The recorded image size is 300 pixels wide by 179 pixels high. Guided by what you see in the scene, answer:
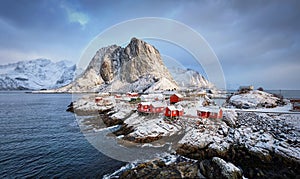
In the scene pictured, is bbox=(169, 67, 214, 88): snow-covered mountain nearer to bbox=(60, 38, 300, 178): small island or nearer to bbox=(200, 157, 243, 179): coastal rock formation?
bbox=(60, 38, 300, 178): small island

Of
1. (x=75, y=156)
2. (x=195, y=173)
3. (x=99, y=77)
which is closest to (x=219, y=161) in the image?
(x=195, y=173)

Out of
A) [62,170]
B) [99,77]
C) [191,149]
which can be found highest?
[99,77]

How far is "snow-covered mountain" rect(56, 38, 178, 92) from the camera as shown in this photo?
120838 mm

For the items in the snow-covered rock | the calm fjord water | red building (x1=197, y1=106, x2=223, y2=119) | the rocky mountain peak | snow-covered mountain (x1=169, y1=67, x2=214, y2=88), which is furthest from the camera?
the rocky mountain peak

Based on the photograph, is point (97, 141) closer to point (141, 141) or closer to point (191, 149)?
point (141, 141)

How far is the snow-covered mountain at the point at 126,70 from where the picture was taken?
396 feet

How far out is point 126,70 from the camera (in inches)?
5546

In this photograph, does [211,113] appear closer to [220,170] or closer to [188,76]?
[220,170]

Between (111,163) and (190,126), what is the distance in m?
11.3

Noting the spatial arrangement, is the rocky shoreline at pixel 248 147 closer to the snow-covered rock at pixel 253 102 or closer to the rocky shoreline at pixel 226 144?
the rocky shoreline at pixel 226 144

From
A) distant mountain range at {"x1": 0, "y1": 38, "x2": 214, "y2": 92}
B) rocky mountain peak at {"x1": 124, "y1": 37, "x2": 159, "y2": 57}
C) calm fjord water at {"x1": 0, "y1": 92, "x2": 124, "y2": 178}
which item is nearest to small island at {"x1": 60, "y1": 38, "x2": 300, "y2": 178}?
calm fjord water at {"x1": 0, "y1": 92, "x2": 124, "y2": 178}

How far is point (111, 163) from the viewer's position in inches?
590

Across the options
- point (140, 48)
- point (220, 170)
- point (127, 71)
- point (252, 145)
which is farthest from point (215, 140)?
point (140, 48)

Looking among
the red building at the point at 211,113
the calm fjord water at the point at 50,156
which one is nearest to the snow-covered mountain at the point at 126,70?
the red building at the point at 211,113
